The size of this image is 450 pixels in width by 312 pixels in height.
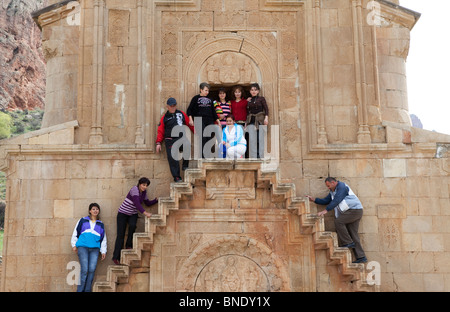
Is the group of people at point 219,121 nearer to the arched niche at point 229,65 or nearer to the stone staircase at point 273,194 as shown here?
the arched niche at point 229,65

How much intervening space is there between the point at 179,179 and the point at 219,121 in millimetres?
1673

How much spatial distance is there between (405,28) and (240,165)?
5.92 metres

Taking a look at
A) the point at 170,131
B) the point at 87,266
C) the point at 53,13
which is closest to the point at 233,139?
the point at 170,131

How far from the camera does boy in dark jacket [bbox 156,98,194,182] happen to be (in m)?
13.3

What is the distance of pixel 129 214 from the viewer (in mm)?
12922

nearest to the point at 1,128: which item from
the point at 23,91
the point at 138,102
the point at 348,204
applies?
the point at 23,91

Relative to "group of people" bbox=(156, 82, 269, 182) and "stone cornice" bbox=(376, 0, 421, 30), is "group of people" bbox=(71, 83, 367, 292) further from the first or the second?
"stone cornice" bbox=(376, 0, 421, 30)

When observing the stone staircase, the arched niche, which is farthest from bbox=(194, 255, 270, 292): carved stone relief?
the arched niche

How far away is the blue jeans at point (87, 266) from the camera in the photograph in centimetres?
1256

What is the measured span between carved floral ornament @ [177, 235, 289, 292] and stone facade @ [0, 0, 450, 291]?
0.10 feet

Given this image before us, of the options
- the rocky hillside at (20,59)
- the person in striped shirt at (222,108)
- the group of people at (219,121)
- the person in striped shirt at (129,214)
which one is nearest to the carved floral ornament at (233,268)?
the person in striped shirt at (129,214)

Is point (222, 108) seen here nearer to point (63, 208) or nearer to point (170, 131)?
point (170, 131)

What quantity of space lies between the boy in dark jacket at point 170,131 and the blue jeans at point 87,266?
2.40 meters
